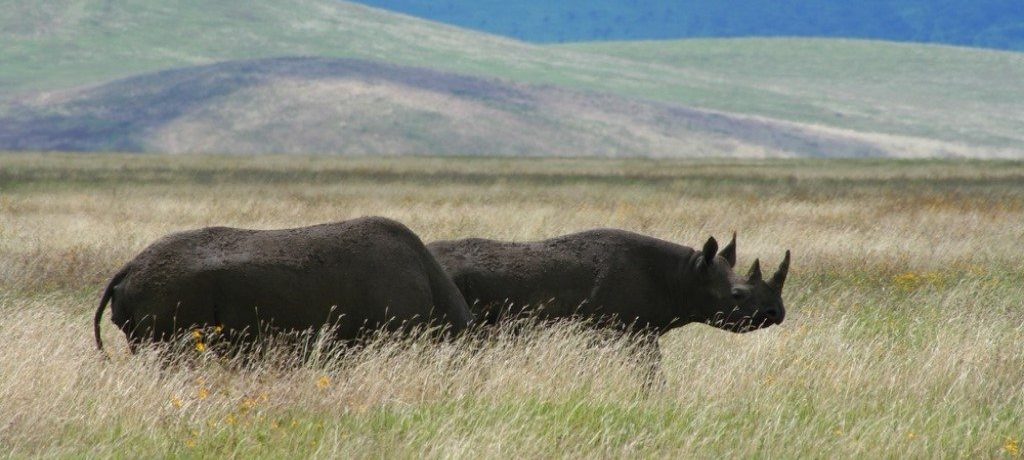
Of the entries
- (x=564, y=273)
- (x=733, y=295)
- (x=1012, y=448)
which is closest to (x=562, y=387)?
(x=564, y=273)

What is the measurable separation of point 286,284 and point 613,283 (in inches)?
125

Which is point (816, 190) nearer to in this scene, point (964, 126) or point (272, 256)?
point (272, 256)

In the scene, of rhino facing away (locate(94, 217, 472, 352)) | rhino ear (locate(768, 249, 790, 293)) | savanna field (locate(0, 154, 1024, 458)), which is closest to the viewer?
savanna field (locate(0, 154, 1024, 458))

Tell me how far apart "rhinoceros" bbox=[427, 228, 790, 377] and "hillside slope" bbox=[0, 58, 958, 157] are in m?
132

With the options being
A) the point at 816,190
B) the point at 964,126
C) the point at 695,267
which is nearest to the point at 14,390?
the point at 695,267

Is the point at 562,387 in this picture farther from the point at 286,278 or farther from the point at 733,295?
the point at 733,295

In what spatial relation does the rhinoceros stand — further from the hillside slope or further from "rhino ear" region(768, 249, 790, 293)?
the hillside slope

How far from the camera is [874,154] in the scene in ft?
556

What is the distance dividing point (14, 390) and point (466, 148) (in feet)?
474

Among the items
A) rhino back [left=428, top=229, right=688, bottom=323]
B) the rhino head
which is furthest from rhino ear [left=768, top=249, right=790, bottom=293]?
rhino back [left=428, top=229, right=688, bottom=323]

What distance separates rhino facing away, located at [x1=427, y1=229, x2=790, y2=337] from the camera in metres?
11.3

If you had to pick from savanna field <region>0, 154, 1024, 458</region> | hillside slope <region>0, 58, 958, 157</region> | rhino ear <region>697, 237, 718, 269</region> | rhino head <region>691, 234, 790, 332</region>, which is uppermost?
rhino ear <region>697, 237, 718, 269</region>

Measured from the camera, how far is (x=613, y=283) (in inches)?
461

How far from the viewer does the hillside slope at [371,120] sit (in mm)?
151875
